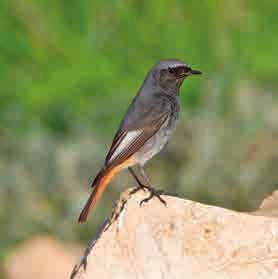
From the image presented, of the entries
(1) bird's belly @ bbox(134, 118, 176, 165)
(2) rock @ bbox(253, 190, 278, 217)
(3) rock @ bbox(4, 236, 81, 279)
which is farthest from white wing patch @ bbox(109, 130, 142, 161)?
(3) rock @ bbox(4, 236, 81, 279)

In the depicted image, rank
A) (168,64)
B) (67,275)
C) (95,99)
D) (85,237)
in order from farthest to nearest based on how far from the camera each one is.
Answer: (95,99) < (85,237) < (67,275) < (168,64)

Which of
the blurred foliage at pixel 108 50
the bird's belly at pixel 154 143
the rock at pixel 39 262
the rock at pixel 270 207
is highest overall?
the bird's belly at pixel 154 143

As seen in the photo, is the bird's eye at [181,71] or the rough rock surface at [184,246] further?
the bird's eye at [181,71]

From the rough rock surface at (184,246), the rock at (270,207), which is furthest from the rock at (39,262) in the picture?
the rough rock surface at (184,246)

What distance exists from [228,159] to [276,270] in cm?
552

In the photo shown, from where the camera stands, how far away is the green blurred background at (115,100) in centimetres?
1096

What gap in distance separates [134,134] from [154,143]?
9.1 inches

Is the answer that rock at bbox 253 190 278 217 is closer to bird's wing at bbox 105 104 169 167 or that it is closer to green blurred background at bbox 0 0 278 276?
bird's wing at bbox 105 104 169 167

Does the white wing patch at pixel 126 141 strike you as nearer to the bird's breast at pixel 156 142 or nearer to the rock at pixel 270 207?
the bird's breast at pixel 156 142

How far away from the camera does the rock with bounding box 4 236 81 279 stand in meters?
10.3

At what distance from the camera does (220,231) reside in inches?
232

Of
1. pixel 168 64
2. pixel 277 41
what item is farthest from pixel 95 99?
pixel 168 64

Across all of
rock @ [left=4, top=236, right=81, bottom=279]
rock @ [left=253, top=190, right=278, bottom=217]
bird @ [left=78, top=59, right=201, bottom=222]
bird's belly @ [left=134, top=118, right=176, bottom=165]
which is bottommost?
rock @ [left=4, top=236, right=81, bottom=279]

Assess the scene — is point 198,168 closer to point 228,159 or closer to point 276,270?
point 228,159
